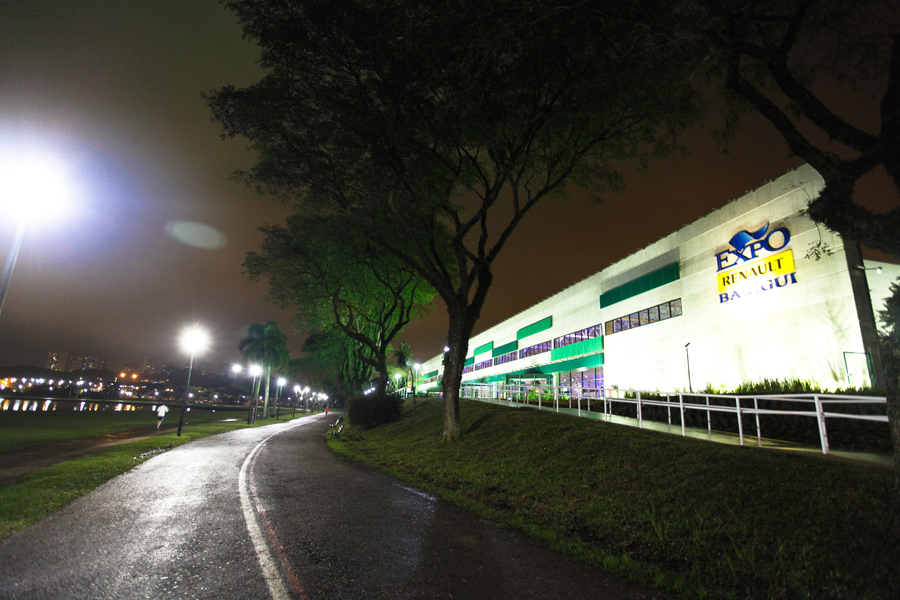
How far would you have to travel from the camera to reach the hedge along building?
16938 mm

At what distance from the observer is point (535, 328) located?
48.6 meters

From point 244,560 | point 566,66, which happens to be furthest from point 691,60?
point 244,560

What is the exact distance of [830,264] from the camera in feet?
57.3

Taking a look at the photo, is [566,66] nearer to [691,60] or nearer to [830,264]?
[691,60]

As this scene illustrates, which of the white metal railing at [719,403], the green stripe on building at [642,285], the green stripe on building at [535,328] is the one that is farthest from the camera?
the green stripe on building at [535,328]

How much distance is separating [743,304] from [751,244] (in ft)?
9.99

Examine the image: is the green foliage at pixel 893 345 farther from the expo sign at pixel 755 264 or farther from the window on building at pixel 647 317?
the window on building at pixel 647 317

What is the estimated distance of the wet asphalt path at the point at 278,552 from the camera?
4.17m

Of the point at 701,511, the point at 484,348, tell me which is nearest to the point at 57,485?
the point at 701,511

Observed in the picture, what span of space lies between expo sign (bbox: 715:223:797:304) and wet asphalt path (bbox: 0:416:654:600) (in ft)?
65.8

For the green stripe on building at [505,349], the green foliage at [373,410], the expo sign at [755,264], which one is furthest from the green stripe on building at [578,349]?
the green foliage at [373,410]

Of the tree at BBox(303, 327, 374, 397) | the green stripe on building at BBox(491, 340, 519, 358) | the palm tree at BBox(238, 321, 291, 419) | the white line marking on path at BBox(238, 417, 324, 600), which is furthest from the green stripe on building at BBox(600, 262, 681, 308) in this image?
the palm tree at BBox(238, 321, 291, 419)

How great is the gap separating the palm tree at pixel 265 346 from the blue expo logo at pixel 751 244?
44867mm

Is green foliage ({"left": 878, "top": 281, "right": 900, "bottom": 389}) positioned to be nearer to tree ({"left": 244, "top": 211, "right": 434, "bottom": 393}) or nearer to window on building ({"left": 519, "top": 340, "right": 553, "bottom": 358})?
tree ({"left": 244, "top": 211, "right": 434, "bottom": 393})
